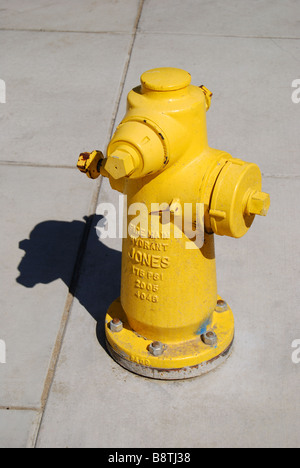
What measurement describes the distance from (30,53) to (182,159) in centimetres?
368

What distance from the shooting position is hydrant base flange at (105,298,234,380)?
266 cm

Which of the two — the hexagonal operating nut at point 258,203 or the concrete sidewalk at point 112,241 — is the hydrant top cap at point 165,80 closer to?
the hexagonal operating nut at point 258,203

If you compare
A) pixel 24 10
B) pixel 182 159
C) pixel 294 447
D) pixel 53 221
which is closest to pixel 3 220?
pixel 53 221

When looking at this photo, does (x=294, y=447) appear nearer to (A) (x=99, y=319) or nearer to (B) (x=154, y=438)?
(B) (x=154, y=438)

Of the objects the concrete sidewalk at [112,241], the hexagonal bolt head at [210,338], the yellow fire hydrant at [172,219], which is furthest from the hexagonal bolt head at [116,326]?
the hexagonal bolt head at [210,338]

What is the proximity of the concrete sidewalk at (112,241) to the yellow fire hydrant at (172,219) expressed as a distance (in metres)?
0.16

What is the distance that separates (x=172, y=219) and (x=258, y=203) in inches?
13.5

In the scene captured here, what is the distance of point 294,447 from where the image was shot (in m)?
2.43

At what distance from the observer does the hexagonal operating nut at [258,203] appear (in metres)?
2.32

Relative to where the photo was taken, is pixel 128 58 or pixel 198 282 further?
pixel 128 58

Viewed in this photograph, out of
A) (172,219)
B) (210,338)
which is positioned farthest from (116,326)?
(172,219)

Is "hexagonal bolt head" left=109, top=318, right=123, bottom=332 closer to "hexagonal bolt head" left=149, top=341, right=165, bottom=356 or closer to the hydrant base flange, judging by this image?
the hydrant base flange

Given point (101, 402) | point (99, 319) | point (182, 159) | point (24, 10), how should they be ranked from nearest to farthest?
point (182, 159)
point (101, 402)
point (99, 319)
point (24, 10)

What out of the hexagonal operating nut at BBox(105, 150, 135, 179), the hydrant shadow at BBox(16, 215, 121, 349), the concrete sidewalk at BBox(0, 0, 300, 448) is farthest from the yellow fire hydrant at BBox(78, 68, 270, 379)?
the hydrant shadow at BBox(16, 215, 121, 349)
